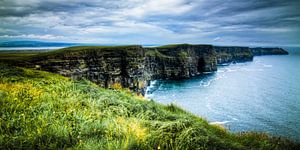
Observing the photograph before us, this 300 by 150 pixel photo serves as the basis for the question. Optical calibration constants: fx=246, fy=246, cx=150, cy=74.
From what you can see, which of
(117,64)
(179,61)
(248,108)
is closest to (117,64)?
(117,64)

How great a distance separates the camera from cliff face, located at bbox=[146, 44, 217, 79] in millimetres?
126438

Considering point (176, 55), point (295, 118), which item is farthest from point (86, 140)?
point (176, 55)

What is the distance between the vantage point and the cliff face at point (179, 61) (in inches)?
4978

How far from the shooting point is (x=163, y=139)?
257 inches

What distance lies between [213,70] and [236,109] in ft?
322

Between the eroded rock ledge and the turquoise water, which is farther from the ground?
the eroded rock ledge

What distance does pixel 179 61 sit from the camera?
135625 mm

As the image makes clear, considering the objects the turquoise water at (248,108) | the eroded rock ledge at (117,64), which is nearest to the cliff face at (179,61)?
the eroded rock ledge at (117,64)

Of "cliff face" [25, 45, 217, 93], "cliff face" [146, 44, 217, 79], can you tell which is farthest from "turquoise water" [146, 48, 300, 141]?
"cliff face" [146, 44, 217, 79]

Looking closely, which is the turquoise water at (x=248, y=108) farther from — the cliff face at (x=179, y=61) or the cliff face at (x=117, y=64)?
the cliff face at (x=179, y=61)

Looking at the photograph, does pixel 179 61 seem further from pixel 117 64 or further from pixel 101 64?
pixel 101 64

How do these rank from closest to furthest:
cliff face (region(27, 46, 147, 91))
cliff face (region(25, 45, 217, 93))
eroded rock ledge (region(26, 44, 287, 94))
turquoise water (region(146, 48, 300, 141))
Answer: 1. turquoise water (region(146, 48, 300, 141))
2. cliff face (region(27, 46, 147, 91))
3. eroded rock ledge (region(26, 44, 287, 94))
4. cliff face (region(25, 45, 217, 93))

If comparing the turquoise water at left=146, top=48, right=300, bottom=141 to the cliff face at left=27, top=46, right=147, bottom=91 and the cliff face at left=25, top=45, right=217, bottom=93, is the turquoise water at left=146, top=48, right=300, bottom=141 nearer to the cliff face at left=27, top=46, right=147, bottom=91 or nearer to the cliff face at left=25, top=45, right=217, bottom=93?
the cliff face at left=27, top=46, right=147, bottom=91

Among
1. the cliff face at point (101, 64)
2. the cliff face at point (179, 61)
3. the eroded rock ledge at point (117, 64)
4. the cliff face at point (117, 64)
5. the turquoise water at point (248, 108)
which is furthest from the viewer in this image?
the cliff face at point (179, 61)
